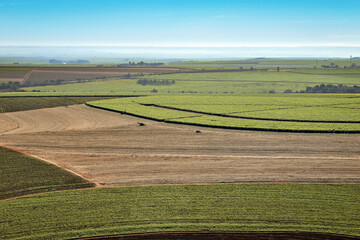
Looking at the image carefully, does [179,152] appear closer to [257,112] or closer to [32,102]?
[257,112]

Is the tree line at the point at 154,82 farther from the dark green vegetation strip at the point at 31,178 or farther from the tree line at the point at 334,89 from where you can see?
the dark green vegetation strip at the point at 31,178

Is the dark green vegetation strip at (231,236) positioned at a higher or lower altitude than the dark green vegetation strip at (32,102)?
lower

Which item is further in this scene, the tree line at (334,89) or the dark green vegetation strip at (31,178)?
the tree line at (334,89)

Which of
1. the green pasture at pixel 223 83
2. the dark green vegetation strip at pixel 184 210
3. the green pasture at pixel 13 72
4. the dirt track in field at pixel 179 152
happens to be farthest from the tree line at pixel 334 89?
the green pasture at pixel 13 72

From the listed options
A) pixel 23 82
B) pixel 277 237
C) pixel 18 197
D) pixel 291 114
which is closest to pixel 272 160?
pixel 277 237

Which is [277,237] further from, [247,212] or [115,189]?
[115,189]

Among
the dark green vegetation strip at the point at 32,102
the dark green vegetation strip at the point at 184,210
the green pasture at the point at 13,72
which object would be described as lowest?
the dark green vegetation strip at the point at 184,210

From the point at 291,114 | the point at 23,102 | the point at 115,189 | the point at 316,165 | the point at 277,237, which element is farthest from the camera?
the point at 23,102

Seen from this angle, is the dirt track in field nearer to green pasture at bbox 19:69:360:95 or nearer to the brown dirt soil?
the brown dirt soil
